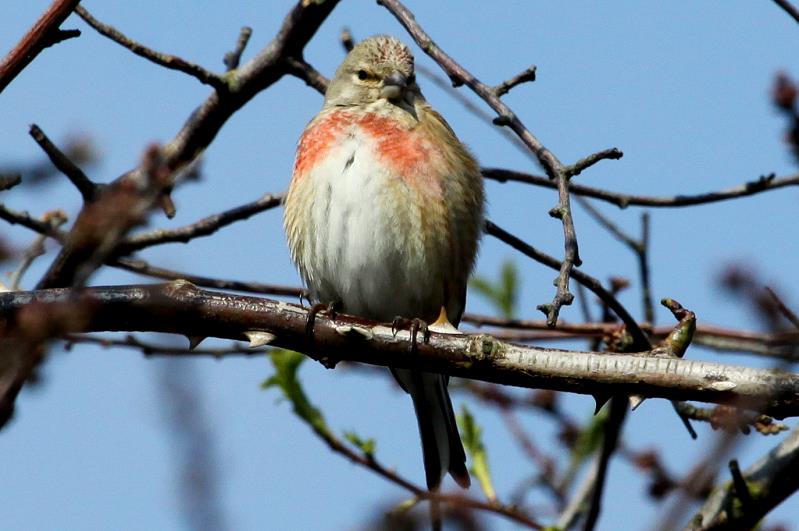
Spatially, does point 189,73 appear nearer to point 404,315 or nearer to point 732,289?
point 404,315

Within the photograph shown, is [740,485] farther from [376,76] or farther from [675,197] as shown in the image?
[376,76]

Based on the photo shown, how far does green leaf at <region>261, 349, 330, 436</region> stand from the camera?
579cm

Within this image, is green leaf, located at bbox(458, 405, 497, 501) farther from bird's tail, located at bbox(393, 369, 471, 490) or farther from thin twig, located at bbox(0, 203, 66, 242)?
thin twig, located at bbox(0, 203, 66, 242)

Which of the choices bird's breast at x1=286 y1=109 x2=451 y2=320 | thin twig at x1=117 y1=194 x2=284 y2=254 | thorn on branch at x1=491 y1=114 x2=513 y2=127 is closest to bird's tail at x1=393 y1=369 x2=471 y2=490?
bird's breast at x1=286 y1=109 x2=451 y2=320

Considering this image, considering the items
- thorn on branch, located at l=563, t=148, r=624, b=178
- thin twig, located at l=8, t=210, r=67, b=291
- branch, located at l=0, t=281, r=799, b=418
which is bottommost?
branch, located at l=0, t=281, r=799, b=418

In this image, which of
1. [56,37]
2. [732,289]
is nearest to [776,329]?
[732,289]

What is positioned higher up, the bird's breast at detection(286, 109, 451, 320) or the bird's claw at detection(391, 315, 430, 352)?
the bird's breast at detection(286, 109, 451, 320)

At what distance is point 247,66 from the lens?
6109 mm

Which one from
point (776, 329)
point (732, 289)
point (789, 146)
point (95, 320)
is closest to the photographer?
point (776, 329)

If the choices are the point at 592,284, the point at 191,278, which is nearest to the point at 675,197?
the point at 592,284

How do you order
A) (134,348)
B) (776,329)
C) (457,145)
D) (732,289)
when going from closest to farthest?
(776,329) → (732,289) → (134,348) → (457,145)

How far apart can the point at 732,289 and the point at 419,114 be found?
165 inches

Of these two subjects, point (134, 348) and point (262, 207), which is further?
point (262, 207)

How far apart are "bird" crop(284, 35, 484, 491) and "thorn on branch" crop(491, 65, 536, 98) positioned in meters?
1.47
